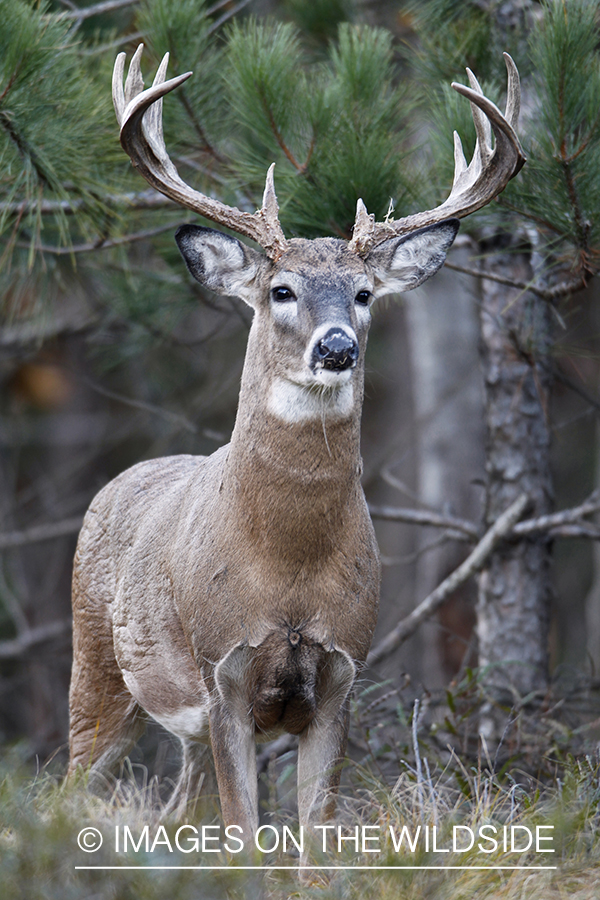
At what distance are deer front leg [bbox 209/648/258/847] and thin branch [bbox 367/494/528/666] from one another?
2131 mm

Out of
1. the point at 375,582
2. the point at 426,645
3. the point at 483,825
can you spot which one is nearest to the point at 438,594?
the point at 375,582

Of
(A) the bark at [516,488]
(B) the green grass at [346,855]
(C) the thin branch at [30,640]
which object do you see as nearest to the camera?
(B) the green grass at [346,855]

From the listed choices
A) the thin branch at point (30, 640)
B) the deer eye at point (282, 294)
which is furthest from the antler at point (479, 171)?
the thin branch at point (30, 640)

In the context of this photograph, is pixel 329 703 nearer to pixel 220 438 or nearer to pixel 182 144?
pixel 220 438

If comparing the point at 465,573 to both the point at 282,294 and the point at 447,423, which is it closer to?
the point at 282,294

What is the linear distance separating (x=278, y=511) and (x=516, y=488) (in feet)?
8.78

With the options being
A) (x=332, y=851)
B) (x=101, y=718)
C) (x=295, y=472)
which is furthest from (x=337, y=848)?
(x=101, y=718)

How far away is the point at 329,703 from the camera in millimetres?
4113

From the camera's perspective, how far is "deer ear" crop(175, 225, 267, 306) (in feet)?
14.1

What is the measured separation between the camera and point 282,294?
162 inches

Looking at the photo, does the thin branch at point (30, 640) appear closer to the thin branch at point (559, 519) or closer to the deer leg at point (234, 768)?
the thin branch at point (559, 519)

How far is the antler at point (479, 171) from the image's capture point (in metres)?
4.25

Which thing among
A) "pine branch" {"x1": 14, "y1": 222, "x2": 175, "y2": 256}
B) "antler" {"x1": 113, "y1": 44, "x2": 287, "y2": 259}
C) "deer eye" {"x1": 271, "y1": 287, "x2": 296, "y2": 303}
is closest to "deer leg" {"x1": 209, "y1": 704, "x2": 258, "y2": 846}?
"deer eye" {"x1": 271, "y1": 287, "x2": 296, "y2": 303}

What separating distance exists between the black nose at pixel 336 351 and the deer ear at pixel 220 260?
66 cm
